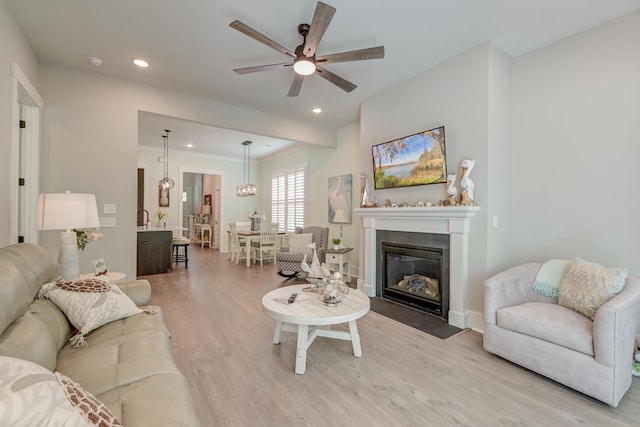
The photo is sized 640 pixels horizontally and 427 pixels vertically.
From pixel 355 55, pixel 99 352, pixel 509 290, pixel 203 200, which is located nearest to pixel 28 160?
pixel 99 352

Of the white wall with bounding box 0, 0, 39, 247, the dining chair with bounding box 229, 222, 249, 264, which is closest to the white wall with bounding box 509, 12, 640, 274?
the white wall with bounding box 0, 0, 39, 247

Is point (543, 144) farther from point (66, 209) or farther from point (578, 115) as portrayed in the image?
point (66, 209)

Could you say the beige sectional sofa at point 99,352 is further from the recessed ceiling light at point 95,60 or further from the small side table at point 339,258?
the small side table at point 339,258

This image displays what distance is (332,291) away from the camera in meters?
2.41

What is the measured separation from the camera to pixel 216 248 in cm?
930

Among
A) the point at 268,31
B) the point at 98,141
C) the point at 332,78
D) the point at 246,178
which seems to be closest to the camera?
the point at 268,31

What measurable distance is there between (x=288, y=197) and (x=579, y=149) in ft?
19.5

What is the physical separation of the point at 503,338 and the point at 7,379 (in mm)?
2820

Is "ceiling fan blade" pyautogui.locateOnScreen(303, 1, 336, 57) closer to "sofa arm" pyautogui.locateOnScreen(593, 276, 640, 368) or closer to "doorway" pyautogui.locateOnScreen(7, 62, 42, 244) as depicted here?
"sofa arm" pyautogui.locateOnScreen(593, 276, 640, 368)

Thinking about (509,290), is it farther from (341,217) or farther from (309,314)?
(341,217)

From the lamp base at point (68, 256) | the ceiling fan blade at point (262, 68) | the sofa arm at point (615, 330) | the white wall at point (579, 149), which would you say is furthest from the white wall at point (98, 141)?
the sofa arm at point (615, 330)

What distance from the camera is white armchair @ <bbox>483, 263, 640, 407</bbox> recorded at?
5.87 ft

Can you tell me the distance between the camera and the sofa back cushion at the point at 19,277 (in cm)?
125

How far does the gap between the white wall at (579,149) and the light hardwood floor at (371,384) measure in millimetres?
1196
